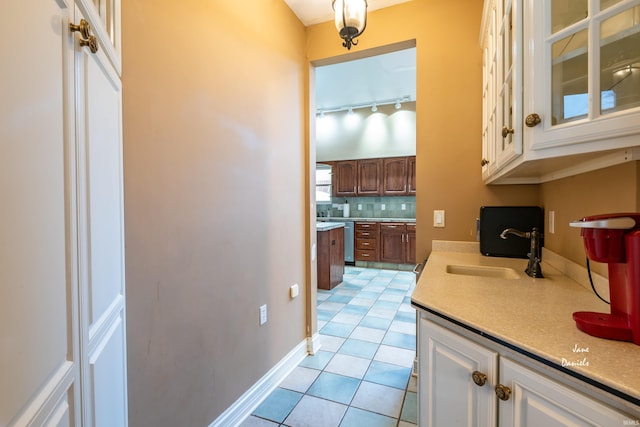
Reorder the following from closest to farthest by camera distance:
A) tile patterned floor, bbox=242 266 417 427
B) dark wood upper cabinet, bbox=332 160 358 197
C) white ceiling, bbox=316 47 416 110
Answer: tile patterned floor, bbox=242 266 417 427, white ceiling, bbox=316 47 416 110, dark wood upper cabinet, bbox=332 160 358 197

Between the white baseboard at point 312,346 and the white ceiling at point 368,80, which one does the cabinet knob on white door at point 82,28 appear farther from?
the white ceiling at point 368,80

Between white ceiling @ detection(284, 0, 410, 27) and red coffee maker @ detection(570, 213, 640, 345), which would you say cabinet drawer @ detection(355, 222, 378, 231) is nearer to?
white ceiling @ detection(284, 0, 410, 27)

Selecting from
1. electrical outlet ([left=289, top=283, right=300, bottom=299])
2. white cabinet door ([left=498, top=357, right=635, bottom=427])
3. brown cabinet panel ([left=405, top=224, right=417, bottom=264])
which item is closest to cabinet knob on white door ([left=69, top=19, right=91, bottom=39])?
white cabinet door ([left=498, top=357, right=635, bottom=427])

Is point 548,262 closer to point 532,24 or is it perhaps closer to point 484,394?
point 484,394

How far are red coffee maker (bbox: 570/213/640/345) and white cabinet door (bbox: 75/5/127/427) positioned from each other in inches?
48.7

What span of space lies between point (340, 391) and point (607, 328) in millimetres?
1620

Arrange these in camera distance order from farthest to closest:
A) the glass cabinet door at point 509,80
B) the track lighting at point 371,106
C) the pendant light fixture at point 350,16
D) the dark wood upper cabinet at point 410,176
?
the track lighting at point 371,106, the dark wood upper cabinet at point 410,176, the pendant light fixture at point 350,16, the glass cabinet door at point 509,80

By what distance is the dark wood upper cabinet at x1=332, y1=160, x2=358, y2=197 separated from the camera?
6293 millimetres

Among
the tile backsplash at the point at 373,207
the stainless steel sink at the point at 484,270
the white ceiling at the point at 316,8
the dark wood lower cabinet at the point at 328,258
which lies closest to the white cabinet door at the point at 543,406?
the stainless steel sink at the point at 484,270

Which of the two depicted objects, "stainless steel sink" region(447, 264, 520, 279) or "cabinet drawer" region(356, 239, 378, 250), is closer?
"stainless steel sink" region(447, 264, 520, 279)

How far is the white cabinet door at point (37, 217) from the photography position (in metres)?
0.44

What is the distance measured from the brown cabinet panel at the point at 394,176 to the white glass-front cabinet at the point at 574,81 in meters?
4.69

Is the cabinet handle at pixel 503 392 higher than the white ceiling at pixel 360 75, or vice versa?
the white ceiling at pixel 360 75

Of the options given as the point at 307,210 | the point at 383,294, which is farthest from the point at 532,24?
the point at 383,294
